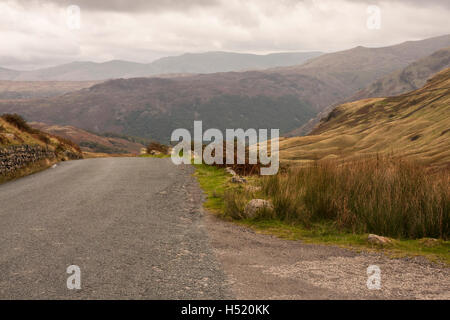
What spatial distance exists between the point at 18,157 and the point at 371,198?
1780 cm

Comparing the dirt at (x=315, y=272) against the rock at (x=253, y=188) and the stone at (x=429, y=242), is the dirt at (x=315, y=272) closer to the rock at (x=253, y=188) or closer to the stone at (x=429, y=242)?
the stone at (x=429, y=242)

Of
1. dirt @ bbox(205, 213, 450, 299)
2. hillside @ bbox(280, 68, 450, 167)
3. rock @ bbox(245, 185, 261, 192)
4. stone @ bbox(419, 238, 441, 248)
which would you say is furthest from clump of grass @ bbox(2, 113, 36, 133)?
stone @ bbox(419, 238, 441, 248)

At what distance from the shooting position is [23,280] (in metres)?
5.35

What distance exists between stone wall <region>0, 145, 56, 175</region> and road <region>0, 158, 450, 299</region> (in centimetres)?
782

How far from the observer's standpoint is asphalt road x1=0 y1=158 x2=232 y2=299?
16.5 ft

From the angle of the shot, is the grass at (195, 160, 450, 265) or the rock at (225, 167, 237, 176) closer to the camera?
the grass at (195, 160, 450, 265)

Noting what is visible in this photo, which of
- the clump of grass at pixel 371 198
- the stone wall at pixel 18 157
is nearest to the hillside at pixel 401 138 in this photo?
the clump of grass at pixel 371 198

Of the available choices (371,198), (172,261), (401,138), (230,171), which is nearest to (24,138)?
(230,171)

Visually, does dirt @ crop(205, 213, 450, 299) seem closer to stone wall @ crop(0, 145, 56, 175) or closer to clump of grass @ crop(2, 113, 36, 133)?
stone wall @ crop(0, 145, 56, 175)

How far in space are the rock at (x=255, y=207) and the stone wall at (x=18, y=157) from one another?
1350 centimetres

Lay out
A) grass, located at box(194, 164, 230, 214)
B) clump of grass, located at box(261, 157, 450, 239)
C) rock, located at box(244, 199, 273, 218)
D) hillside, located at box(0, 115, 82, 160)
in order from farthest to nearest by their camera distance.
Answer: hillside, located at box(0, 115, 82, 160) < grass, located at box(194, 164, 230, 214) < rock, located at box(244, 199, 273, 218) < clump of grass, located at box(261, 157, 450, 239)

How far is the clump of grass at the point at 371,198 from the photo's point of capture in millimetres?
7535

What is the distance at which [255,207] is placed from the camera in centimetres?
938
